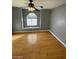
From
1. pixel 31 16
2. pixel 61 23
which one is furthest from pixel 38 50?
pixel 31 16

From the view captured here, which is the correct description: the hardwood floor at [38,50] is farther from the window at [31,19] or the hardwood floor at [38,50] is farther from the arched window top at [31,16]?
the arched window top at [31,16]

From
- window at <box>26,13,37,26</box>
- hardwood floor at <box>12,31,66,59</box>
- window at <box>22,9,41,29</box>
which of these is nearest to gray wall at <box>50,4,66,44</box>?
hardwood floor at <box>12,31,66,59</box>

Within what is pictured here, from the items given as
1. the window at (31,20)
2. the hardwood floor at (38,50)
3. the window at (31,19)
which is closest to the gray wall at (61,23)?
the hardwood floor at (38,50)

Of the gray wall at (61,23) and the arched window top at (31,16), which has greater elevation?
the arched window top at (31,16)

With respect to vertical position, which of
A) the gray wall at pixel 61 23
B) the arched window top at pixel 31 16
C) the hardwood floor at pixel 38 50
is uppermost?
the arched window top at pixel 31 16

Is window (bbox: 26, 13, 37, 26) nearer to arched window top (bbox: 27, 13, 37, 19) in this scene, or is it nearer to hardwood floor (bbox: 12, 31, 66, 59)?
arched window top (bbox: 27, 13, 37, 19)

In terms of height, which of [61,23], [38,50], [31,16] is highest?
[31,16]

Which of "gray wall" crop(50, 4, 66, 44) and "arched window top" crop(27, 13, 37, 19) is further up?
"arched window top" crop(27, 13, 37, 19)

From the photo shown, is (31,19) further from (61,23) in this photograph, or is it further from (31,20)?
(61,23)

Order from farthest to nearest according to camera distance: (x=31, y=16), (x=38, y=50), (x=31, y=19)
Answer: (x=31, y=19) → (x=31, y=16) → (x=38, y=50)
